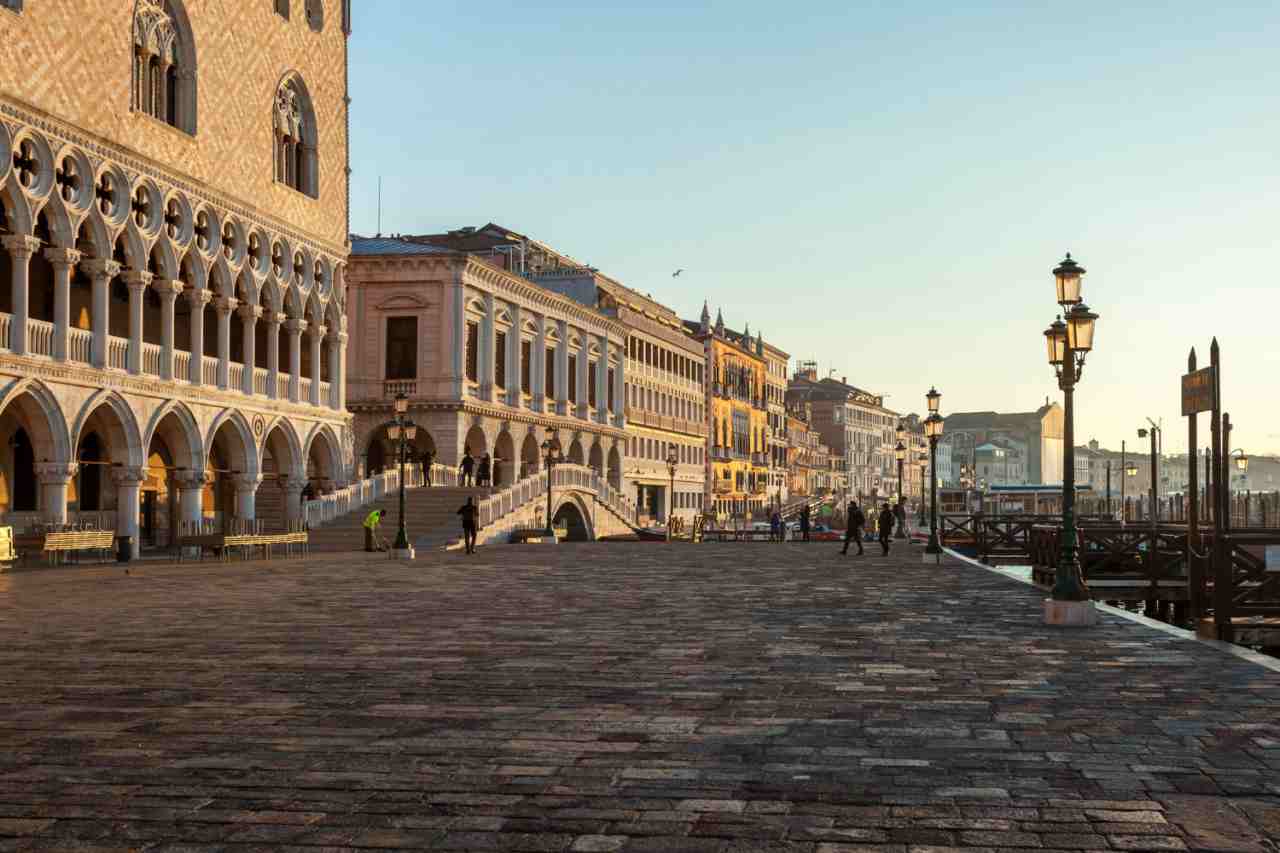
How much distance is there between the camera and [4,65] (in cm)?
3075

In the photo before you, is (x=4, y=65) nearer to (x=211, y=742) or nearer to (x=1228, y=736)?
(x=211, y=742)

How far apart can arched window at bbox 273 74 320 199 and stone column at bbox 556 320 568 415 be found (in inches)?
940

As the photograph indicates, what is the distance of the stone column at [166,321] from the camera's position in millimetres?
38188

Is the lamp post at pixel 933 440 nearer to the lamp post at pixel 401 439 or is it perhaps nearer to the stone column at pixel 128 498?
the lamp post at pixel 401 439

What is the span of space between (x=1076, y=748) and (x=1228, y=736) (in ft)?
3.73

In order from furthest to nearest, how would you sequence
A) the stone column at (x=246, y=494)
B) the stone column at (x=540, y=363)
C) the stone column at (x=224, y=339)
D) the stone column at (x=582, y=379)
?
the stone column at (x=582, y=379), the stone column at (x=540, y=363), the stone column at (x=246, y=494), the stone column at (x=224, y=339)

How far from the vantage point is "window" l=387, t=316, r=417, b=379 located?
59.5 meters

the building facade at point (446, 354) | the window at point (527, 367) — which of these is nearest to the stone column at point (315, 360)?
the building facade at point (446, 354)

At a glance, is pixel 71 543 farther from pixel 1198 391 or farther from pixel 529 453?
pixel 529 453

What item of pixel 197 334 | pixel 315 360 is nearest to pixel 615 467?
pixel 315 360

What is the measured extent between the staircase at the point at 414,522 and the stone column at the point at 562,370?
766 inches

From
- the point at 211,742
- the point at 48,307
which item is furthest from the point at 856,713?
the point at 48,307

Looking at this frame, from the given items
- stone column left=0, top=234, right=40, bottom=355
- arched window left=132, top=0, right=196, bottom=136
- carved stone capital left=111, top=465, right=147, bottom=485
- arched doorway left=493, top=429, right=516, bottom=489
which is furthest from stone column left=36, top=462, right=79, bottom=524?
arched doorway left=493, top=429, right=516, bottom=489

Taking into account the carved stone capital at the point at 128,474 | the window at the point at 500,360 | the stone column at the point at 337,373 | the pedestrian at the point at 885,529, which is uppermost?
the window at the point at 500,360
